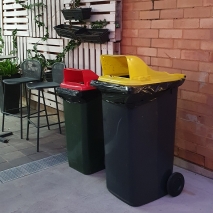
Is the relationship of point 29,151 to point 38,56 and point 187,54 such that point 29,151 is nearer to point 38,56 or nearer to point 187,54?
point 38,56

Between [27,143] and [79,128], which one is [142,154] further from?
[27,143]

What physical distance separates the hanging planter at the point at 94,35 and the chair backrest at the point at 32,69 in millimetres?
819

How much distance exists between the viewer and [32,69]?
512cm

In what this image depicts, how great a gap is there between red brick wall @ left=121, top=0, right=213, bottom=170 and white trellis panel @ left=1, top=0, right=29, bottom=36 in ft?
9.66

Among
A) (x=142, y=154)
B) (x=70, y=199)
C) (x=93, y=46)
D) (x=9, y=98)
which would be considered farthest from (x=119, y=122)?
(x=9, y=98)

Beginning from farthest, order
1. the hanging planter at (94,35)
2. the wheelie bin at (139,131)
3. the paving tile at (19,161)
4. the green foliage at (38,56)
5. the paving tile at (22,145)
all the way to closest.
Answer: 1. the green foliage at (38,56)
2. the paving tile at (22,145)
3. the hanging planter at (94,35)
4. the paving tile at (19,161)
5. the wheelie bin at (139,131)

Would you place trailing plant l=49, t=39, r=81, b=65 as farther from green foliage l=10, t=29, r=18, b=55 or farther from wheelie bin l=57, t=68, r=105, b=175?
green foliage l=10, t=29, r=18, b=55

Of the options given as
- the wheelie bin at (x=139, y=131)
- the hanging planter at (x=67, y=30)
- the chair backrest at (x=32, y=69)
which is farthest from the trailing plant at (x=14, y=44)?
the wheelie bin at (x=139, y=131)

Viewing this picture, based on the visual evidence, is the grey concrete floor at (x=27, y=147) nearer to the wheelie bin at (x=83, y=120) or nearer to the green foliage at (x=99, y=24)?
the wheelie bin at (x=83, y=120)

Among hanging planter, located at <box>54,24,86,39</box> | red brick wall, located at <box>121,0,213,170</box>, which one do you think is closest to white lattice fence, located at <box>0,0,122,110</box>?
hanging planter, located at <box>54,24,86,39</box>

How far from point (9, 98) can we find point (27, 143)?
1.50m

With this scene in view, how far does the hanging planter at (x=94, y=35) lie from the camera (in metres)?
4.31

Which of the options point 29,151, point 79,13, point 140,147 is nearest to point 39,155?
point 29,151

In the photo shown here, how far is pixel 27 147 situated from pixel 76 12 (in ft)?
6.59
